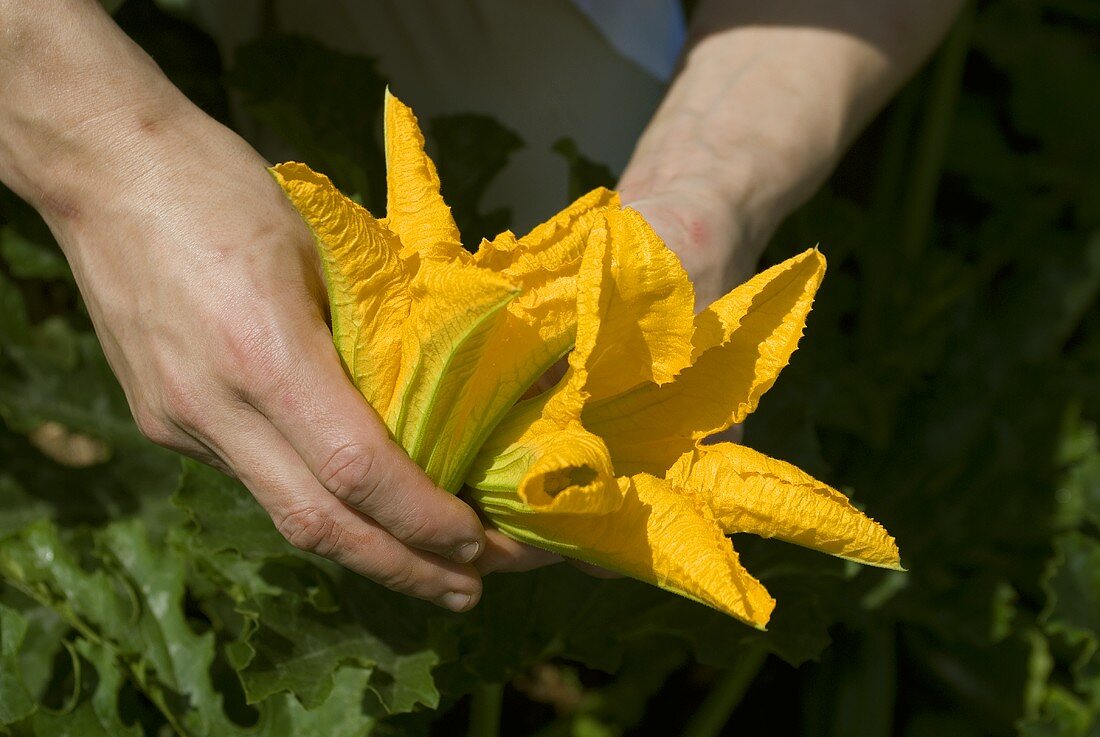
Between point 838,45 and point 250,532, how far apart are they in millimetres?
1135

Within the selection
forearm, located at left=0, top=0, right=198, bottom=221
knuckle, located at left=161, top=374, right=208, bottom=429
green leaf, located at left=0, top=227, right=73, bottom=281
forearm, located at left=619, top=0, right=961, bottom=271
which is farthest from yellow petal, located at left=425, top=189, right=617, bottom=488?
green leaf, located at left=0, top=227, right=73, bottom=281

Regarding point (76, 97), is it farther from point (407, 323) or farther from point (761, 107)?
point (761, 107)

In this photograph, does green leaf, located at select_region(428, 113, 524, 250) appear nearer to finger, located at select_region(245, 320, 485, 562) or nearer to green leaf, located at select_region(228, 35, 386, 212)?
green leaf, located at select_region(228, 35, 386, 212)

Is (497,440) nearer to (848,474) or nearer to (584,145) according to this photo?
(584,145)

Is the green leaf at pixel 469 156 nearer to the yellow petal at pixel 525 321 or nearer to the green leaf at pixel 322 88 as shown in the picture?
the green leaf at pixel 322 88

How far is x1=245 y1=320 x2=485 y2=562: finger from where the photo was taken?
42.3 inches

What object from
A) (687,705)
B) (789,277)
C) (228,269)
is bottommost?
(687,705)

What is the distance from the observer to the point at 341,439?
1.07m

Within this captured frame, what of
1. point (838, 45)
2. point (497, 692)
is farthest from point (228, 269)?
point (838, 45)

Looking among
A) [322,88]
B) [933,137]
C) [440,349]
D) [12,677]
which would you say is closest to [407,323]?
[440,349]

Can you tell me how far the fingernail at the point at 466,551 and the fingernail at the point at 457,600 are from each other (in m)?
0.06

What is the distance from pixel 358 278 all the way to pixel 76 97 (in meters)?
0.37

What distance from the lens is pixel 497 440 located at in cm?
117

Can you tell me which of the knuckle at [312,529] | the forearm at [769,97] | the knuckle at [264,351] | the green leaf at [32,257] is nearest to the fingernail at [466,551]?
the knuckle at [312,529]
